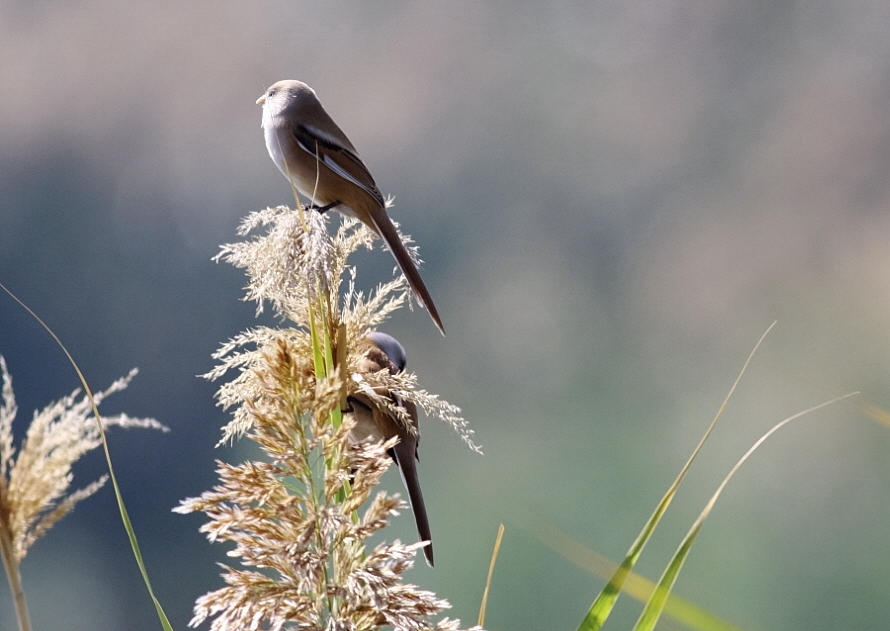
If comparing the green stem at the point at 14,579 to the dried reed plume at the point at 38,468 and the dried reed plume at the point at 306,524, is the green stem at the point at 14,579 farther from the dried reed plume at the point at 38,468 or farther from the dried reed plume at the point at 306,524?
the dried reed plume at the point at 306,524

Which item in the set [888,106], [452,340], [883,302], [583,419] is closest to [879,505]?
[883,302]

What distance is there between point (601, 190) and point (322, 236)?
498cm

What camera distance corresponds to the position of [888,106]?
16.2 ft

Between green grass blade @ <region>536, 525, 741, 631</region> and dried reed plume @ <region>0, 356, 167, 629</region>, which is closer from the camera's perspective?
dried reed plume @ <region>0, 356, 167, 629</region>

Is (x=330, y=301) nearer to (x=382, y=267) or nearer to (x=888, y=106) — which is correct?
(x=382, y=267)

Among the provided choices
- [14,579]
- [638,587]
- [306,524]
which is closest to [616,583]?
[638,587]

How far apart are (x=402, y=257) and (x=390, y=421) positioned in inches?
7.5

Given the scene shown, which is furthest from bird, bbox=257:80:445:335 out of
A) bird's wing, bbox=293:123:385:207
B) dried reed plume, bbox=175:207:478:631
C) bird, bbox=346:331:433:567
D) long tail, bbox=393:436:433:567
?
dried reed plume, bbox=175:207:478:631

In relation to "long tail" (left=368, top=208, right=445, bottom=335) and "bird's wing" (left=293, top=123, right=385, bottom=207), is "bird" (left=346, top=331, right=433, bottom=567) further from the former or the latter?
"bird's wing" (left=293, top=123, right=385, bottom=207)

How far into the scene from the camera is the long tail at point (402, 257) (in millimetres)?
817

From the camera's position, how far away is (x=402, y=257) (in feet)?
2.98

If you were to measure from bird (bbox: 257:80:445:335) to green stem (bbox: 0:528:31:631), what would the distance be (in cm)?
63

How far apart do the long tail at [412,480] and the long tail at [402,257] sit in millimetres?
150

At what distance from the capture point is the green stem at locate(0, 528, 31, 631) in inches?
14.9
